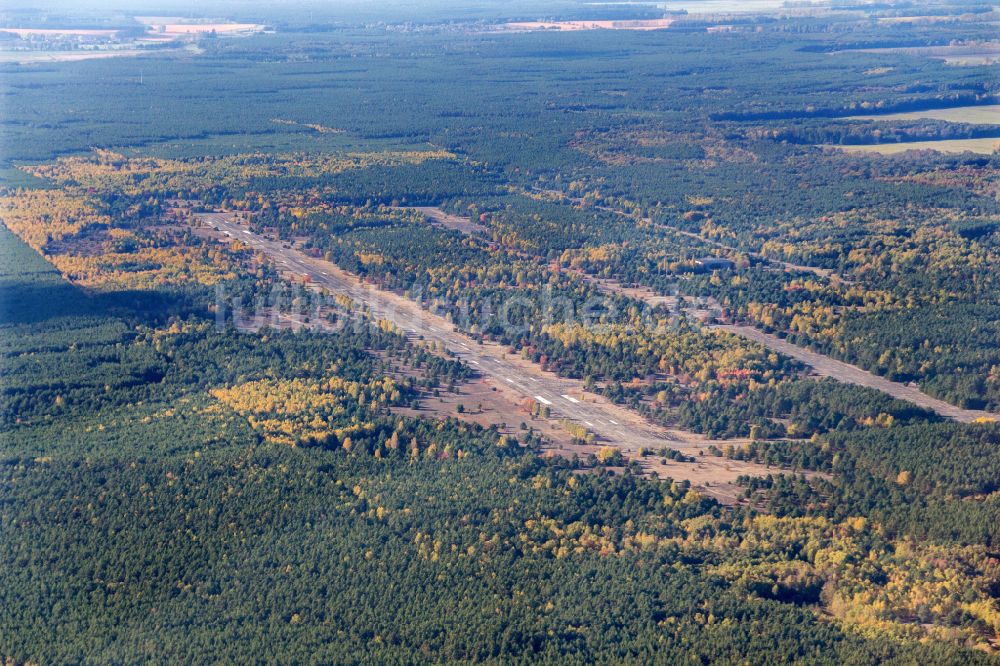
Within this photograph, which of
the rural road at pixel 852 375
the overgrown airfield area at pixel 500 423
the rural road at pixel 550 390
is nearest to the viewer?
the overgrown airfield area at pixel 500 423

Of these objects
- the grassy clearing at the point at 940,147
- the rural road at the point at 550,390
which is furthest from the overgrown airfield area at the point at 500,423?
the grassy clearing at the point at 940,147

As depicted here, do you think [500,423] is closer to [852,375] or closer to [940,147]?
[852,375]

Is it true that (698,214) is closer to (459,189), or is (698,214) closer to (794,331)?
(459,189)

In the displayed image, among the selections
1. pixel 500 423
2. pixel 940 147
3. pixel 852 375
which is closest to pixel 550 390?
pixel 500 423

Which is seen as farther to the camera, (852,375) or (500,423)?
(852,375)

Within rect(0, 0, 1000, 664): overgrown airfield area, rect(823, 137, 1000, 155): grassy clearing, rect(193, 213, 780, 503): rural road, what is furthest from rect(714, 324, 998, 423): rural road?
rect(823, 137, 1000, 155): grassy clearing

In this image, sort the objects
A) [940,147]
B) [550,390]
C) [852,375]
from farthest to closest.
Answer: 1. [940,147]
2. [852,375]
3. [550,390]

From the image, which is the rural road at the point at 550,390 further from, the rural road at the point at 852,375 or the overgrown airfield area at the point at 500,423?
the rural road at the point at 852,375
